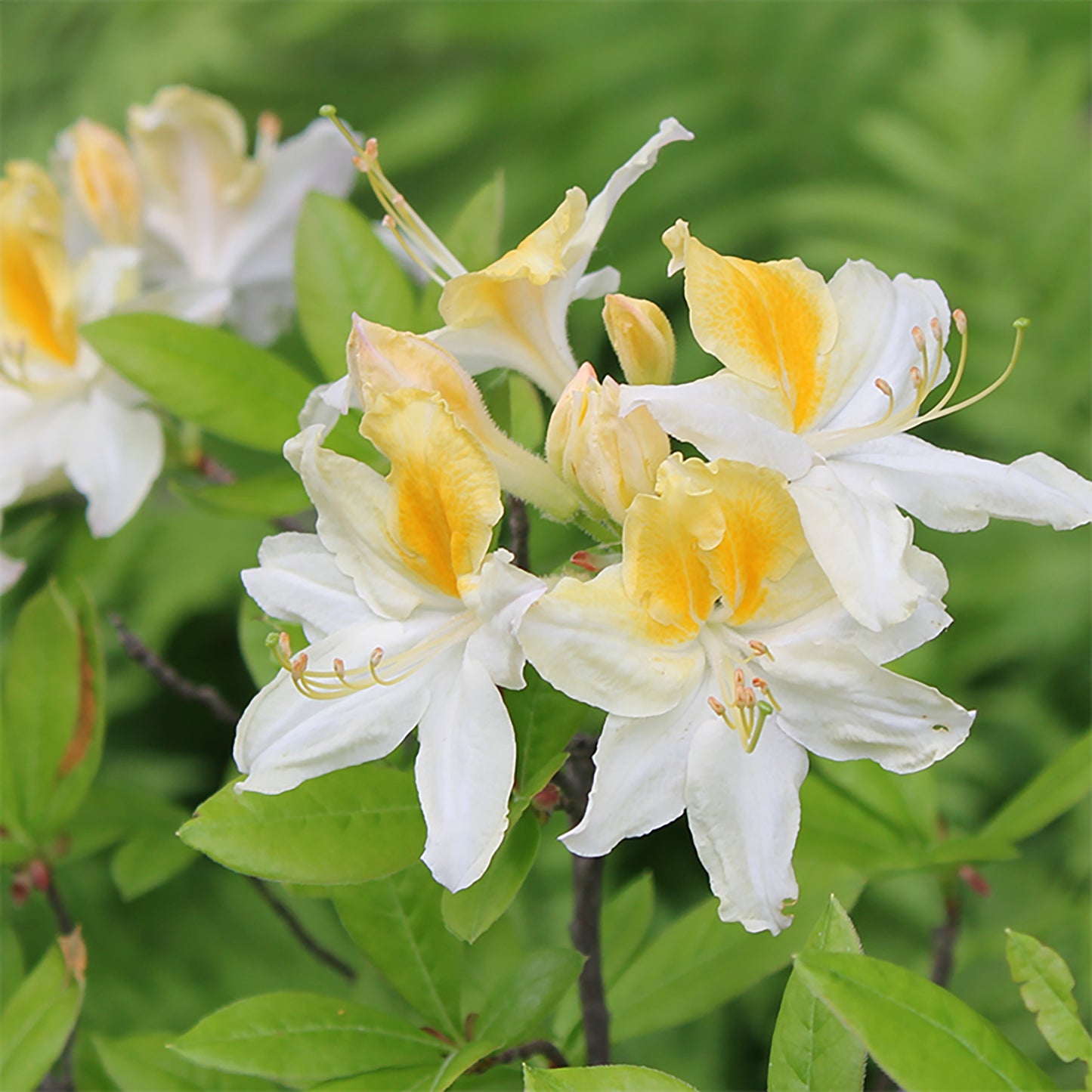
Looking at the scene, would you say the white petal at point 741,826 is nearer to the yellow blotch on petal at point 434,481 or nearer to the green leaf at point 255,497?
the yellow blotch on petal at point 434,481

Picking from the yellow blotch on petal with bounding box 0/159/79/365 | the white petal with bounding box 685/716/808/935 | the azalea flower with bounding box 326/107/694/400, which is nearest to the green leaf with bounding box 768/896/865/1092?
the white petal with bounding box 685/716/808/935

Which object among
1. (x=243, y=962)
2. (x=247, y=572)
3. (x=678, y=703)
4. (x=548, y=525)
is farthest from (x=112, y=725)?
(x=678, y=703)

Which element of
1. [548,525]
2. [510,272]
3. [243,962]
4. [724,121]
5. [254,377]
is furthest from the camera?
[724,121]

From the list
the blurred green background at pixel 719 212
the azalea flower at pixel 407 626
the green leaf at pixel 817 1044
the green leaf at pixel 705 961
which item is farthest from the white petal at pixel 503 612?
the blurred green background at pixel 719 212

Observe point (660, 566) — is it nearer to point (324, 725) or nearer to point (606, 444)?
point (606, 444)

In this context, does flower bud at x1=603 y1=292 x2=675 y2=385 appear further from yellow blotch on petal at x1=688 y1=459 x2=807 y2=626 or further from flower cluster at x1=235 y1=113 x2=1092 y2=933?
yellow blotch on petal at x1=688 y1=459 x2=807 y2=626

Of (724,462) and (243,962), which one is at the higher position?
(724,462)

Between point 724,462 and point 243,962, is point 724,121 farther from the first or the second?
point 724,462
